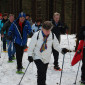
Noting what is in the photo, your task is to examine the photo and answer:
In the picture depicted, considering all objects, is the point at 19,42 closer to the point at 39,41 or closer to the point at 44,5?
the point at 39,41

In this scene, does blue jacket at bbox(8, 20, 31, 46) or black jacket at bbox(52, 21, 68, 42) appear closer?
blue jacket at bbox(8, 20, 31, 46)

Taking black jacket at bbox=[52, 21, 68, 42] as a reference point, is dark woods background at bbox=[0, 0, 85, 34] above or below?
above

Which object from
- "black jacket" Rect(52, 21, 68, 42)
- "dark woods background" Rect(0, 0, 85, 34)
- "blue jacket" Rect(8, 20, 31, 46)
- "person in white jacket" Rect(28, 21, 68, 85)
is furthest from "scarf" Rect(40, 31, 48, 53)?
"dark woods background" Rect(0, 0, 85, 34)

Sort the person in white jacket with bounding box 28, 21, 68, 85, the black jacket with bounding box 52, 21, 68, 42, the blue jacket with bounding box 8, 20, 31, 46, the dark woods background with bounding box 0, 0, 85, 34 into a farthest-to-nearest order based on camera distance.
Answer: the dark woods background with bounding box 0, 0, 85, 34, the black jacket with bounding box 52, 21, 68, 42, the blue jacket with bounding box 8, 20, 31, 46, the person in white jacket with bounding box 28, 21, 68, 85

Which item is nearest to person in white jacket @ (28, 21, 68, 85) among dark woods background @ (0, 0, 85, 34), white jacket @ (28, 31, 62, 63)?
white jacket @ (28, 31, 62, 63)

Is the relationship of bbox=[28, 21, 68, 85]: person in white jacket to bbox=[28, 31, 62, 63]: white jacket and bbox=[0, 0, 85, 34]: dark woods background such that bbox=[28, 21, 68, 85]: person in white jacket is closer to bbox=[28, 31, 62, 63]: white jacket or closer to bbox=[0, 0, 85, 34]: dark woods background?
bbox=[28, 31, 62, 63]: white jacket

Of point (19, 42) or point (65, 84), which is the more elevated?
point (19, 42)

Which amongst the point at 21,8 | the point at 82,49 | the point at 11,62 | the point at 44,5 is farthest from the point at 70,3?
the point at 82,49

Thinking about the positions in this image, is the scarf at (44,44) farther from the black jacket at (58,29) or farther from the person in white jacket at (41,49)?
the black jacket at (58,29)

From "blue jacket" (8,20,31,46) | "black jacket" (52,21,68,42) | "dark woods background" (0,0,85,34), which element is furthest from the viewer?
"dark woods background" (0,0,85,34)

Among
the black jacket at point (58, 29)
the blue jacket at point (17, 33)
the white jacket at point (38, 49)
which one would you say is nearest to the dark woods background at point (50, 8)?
the black jacket at point (58, 29)

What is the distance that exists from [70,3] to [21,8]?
5.47m

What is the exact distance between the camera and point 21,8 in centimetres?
2283

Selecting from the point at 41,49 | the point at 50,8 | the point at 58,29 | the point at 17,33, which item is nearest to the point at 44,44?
the point at 41,49
